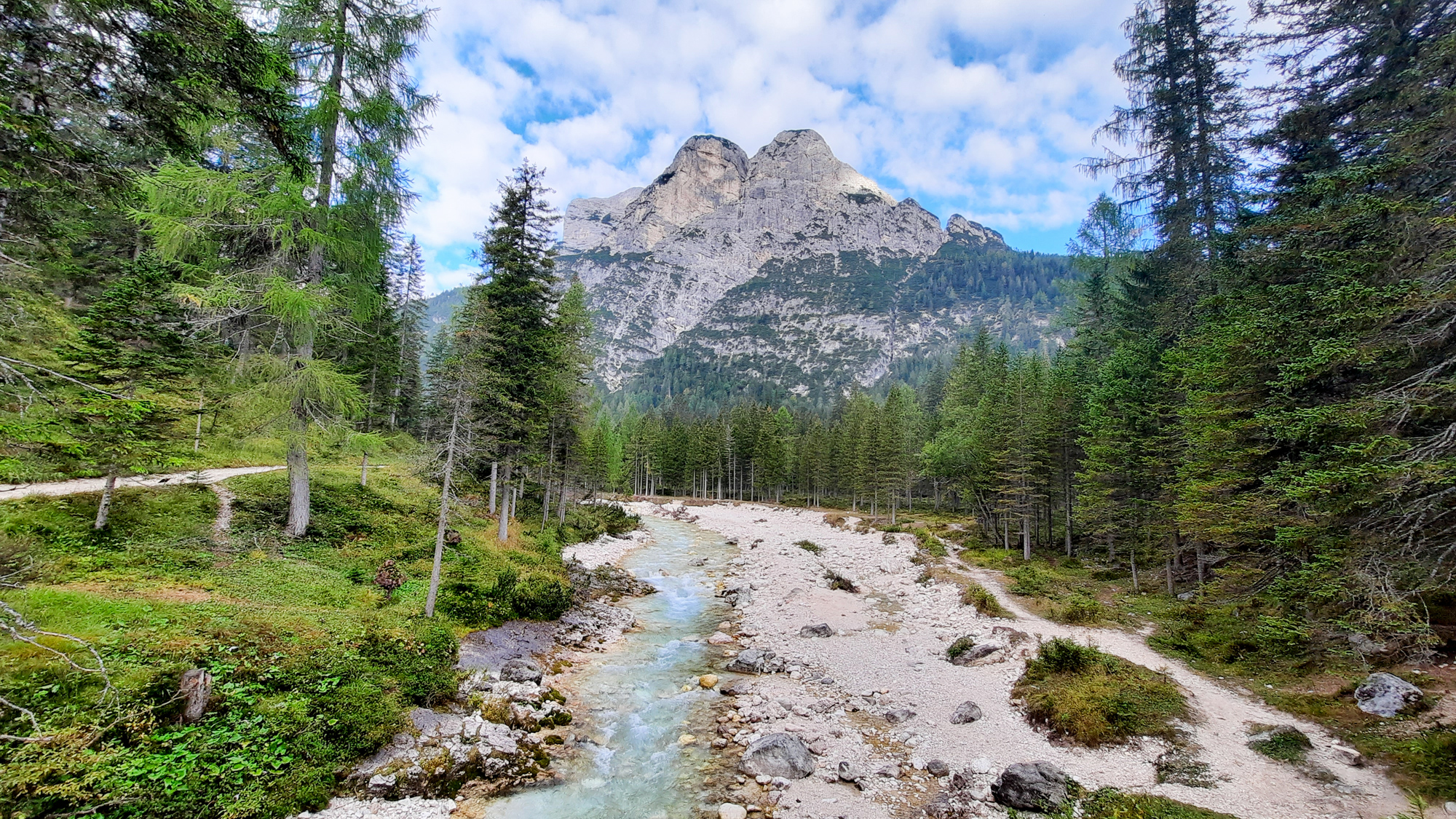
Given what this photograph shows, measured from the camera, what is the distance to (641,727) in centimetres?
1223

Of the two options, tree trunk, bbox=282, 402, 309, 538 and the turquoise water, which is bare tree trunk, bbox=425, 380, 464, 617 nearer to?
tree trunk, bbox=282, 402, 309, 538

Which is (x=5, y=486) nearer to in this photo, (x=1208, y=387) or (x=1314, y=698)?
(x=1314, y=698)

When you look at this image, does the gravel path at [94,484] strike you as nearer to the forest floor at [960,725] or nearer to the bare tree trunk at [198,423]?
the bare tree trunk at [198,423]

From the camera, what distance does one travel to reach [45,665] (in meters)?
7.06

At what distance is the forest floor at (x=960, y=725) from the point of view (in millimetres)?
8547

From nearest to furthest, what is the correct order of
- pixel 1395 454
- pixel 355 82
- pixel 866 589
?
Answer: pixel 1395 454 < pixel 355 82 < pixel 866 589

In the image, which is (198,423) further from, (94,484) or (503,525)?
(503,525)

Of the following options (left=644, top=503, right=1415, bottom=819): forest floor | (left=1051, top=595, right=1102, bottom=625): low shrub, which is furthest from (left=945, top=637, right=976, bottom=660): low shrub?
(left=1051, top=595, right=1102, bottom=625): low shrub

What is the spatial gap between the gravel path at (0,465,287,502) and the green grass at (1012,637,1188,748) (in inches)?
945

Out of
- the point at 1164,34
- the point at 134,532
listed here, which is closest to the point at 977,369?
the point at 1164,34

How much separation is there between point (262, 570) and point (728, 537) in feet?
117

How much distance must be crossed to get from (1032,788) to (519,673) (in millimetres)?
11786

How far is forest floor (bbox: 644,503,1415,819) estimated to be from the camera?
8.55m

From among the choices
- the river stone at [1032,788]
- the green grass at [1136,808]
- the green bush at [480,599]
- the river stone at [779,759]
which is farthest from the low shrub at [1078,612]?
the green bush at [480,599]
